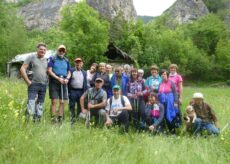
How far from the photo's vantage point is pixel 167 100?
31.7 ft

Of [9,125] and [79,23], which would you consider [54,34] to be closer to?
[79,23]

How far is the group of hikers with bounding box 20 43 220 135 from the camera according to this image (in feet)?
26.8

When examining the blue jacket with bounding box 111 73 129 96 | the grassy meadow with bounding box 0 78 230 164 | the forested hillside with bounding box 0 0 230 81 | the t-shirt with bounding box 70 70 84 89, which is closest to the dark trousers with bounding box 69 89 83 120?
the t-shirt with bounding box 70 70 84 89

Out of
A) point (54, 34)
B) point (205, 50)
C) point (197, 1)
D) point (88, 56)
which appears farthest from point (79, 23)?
point (197, 1)

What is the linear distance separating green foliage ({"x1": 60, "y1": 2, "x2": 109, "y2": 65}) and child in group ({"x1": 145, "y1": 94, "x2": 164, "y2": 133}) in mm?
28783

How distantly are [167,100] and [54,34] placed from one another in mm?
50590

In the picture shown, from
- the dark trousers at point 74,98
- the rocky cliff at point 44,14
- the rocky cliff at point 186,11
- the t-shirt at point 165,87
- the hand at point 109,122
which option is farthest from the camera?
the rocky cliff at point 186,11

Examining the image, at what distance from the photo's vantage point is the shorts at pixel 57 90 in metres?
8.65

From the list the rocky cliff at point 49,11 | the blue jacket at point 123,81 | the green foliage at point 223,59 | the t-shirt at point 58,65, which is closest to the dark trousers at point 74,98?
the t-shirt at point 58,65

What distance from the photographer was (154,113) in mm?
9375

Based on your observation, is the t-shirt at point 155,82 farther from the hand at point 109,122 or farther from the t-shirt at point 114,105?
the hand at point 109,122

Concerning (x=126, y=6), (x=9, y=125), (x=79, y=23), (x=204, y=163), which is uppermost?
(x=126, y=6)

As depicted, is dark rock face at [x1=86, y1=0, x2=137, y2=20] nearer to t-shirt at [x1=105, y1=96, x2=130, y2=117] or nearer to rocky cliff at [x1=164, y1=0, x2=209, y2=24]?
rocky cliff at [x1=164, y1=0, x2=209, y2=24]

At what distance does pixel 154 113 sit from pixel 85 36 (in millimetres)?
29823
